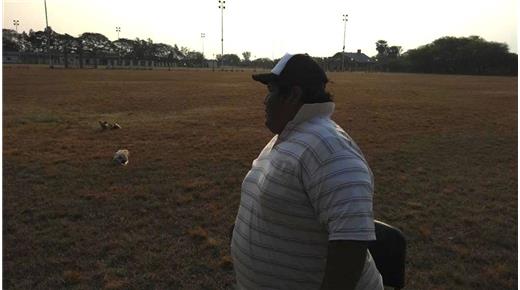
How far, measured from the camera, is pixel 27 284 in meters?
3.78

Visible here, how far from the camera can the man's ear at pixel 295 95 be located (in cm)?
161

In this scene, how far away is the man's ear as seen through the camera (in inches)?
63.5

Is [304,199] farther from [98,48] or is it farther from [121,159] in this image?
[98,48]

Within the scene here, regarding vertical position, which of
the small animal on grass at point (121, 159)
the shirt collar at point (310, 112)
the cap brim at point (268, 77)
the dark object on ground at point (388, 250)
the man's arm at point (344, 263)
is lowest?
the small animal on grass at point (121, 159)

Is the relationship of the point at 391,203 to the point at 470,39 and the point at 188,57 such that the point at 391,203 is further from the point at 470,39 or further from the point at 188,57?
the point at 188,57

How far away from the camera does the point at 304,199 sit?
1.53 metres

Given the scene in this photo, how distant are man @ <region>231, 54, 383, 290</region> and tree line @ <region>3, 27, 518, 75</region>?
77.6 metres

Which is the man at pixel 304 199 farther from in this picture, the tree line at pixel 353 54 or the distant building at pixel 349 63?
the distant building at pixel 349 63

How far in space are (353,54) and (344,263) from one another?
143 meters

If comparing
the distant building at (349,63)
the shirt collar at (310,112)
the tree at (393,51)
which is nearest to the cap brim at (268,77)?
the shirt collar at (310,112)

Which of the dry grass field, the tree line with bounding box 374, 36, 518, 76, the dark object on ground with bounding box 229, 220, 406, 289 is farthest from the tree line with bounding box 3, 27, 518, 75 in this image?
the dark object on ground with bounding box 229, 220, 406, 289

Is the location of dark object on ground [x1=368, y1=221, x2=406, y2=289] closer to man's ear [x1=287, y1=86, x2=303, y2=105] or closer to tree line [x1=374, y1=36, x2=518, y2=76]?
man's ear [x1=287, y1=86, x2=303, y2=105]

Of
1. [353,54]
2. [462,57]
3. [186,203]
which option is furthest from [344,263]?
[353,54]

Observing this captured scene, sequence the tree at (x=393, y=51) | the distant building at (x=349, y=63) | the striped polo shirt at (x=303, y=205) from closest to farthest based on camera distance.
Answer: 1. the striped polo shirt at (x=303, y=205)
2. the distant building at (x=349, y=63)
3. the tree at (x=393, y=51)
